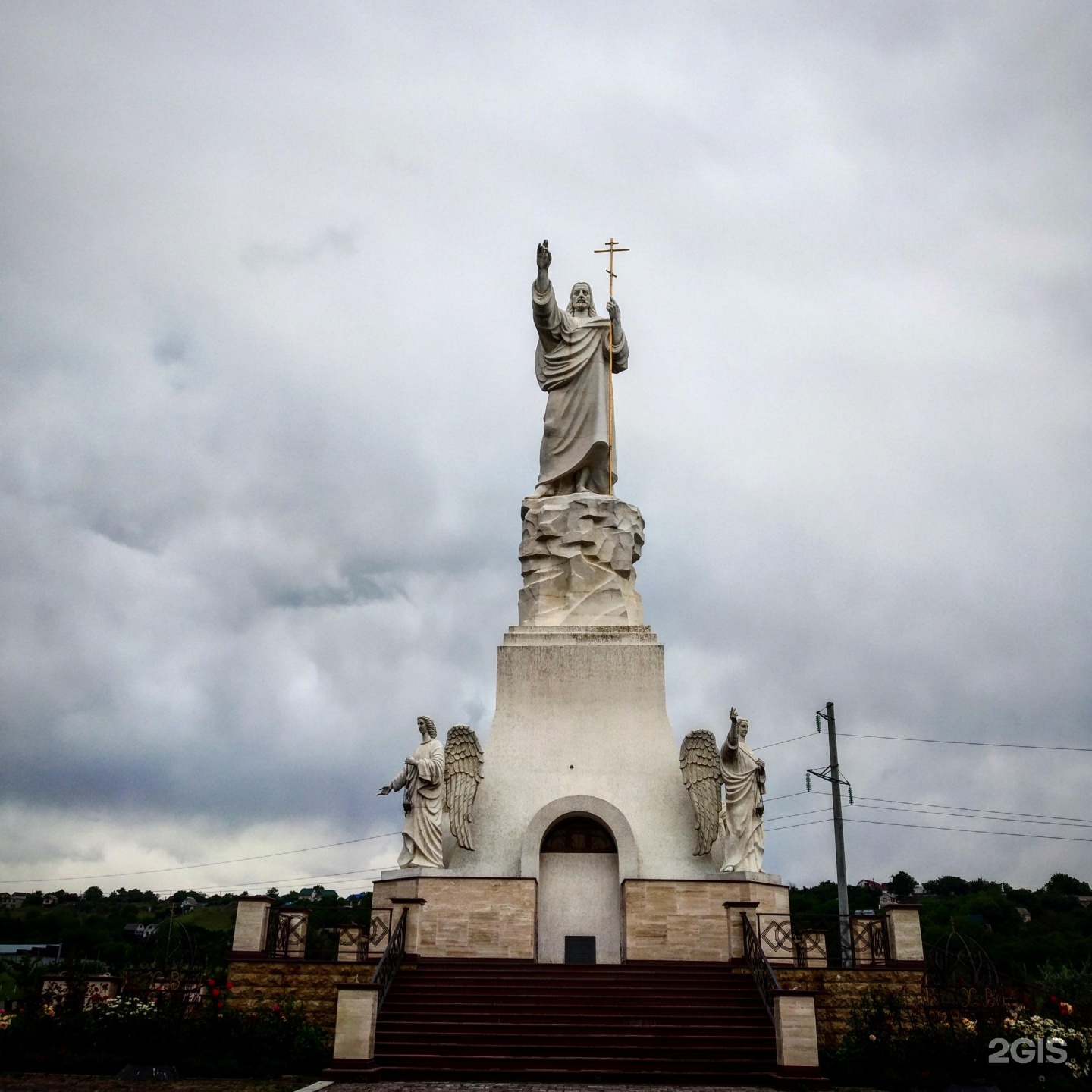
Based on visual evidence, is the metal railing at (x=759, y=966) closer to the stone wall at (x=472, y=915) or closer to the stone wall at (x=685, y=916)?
the stone wall at (x=685, y=916)

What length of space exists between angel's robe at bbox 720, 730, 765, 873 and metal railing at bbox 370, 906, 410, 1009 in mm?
5095

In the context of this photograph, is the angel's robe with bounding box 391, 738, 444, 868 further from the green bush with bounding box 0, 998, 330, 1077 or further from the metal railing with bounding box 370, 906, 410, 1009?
the green bush with bounding box 0, 998, 330, 1077

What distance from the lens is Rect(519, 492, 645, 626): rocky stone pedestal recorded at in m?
19.6

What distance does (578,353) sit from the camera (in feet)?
71.4

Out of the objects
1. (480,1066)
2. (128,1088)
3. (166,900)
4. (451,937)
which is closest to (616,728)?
(451,937)

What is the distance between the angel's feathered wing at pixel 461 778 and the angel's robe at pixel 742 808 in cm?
Result: 411

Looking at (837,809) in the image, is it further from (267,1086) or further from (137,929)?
(137,929)

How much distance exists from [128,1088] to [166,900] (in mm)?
62793

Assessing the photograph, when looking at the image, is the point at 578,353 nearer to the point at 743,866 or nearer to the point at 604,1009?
the point at 743,866

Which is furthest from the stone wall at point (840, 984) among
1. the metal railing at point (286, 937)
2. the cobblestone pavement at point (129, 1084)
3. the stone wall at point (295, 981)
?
the metal railing at point (286, 937)

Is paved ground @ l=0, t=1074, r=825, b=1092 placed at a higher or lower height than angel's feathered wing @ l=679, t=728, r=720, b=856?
lower

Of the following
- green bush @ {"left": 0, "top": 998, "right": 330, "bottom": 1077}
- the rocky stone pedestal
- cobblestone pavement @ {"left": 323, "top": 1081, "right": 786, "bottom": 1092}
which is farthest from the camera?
the rocky stone pedestal

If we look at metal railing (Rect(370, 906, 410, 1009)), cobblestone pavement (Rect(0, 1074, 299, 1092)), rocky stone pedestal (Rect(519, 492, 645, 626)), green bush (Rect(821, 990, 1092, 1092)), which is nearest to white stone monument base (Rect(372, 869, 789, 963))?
metal railing (Rect(370, 906, 410, 1009))

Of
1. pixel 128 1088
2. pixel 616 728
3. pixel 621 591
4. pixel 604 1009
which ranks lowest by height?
pixel 128 1088
